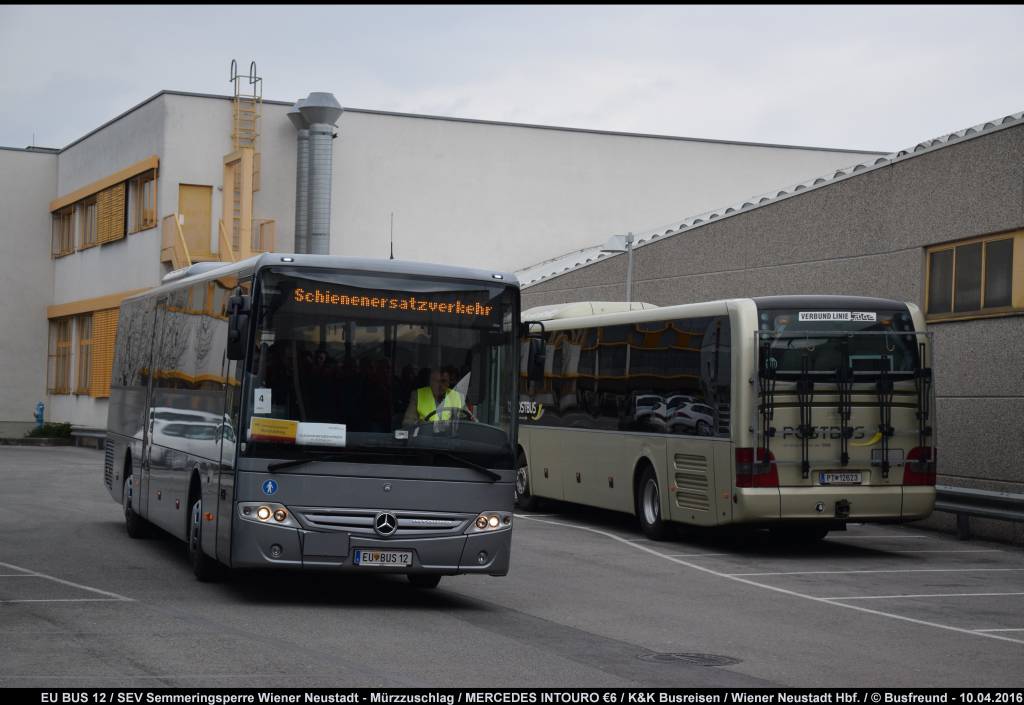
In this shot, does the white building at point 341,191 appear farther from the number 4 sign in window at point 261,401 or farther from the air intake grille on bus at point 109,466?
the number 4 sign in window at point 261,401

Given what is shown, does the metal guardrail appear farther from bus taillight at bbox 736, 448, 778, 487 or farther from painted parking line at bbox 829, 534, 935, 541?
bus taillight at bbox 736, 448, 778, 487

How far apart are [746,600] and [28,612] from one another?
6.42 metres

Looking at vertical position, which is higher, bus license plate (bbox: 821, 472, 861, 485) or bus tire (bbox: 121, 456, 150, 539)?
bus license plate (bbox: 821, 472, 861, 485)

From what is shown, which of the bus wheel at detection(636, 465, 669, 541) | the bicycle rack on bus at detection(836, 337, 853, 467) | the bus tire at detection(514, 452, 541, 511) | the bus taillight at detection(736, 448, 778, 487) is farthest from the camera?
the bus tire at detection(514, 452, 541, 511)

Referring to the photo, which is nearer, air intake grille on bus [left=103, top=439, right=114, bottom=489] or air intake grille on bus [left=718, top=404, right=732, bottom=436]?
air intake grille on bus [left=718, top=404, right=732, bottom=436]

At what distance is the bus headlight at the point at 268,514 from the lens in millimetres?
11961

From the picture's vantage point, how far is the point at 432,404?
40.3 feet

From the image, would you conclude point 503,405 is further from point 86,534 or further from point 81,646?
point 86,534

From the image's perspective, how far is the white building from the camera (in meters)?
40.9

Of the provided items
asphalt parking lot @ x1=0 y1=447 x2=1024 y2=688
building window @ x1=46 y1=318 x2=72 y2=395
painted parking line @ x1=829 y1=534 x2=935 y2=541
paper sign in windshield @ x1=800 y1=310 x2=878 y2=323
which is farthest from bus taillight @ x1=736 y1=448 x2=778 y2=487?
building window @ x1=46 y1=318 x2=72 y2=395

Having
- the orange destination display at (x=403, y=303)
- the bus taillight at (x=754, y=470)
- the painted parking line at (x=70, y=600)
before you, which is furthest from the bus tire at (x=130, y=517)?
the bus taillight at (x=754, y=470)

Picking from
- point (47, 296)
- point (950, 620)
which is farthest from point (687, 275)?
point (47, 296)

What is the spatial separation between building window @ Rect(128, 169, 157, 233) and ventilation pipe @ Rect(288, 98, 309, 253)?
14.5ft

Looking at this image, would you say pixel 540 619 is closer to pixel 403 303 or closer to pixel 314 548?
pixel 314 548
